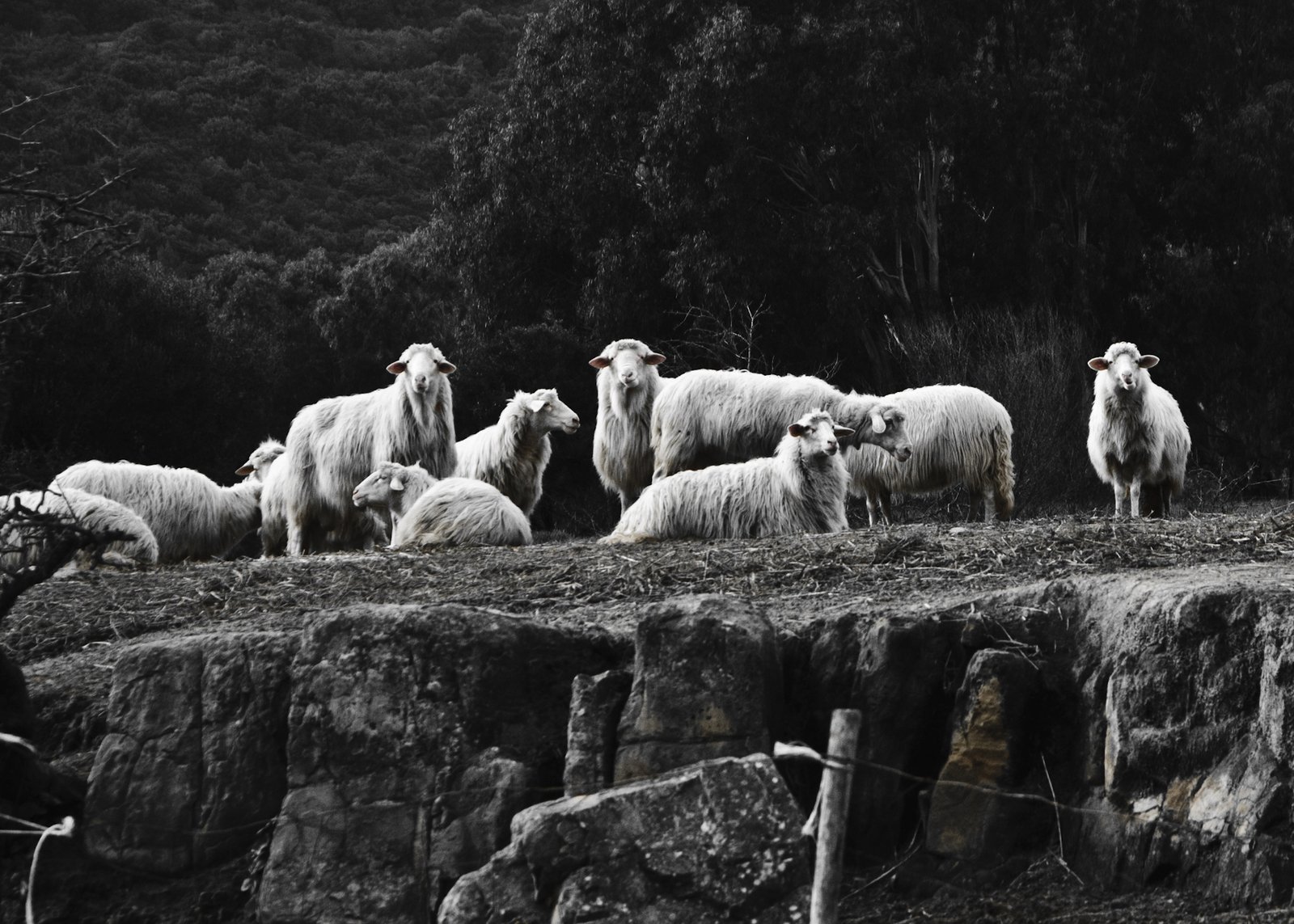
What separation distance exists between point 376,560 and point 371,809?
11.6 feet

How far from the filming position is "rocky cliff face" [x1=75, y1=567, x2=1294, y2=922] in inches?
202

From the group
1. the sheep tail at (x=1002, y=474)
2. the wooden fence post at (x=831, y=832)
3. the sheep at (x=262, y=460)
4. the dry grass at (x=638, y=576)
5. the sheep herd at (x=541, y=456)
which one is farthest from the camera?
the sheep at (x=262, y=460)

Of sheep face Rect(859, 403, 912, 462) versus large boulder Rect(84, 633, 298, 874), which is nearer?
large boulder Rect(84, 633, 298, 874)

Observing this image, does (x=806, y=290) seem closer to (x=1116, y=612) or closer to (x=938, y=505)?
(x=938, y=505)

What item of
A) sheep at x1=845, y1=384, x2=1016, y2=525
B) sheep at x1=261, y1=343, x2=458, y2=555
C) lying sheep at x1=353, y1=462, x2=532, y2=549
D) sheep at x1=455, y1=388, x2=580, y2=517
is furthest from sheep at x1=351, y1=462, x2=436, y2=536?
sheep at x1=845, y1=384, x2=1016, y2=525

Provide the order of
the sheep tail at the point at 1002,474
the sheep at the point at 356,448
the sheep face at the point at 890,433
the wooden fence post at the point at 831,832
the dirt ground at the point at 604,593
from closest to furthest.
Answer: the wooden fence post at the point at 831,832
the dirt ground at the point at 604,593
the sheep face at the point at 890,433
the sheep at the point at 356,448
the sheep tail at the point at 1002,474

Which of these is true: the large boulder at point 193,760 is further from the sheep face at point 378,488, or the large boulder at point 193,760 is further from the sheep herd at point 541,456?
the sheep face at point 378,488

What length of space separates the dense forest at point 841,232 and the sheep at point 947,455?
4.67 metres

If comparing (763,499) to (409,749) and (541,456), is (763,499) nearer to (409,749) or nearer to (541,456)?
(541,456)

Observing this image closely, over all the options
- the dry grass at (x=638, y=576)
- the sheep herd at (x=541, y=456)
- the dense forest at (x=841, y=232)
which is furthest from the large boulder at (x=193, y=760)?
the dense forest at (x=841, y=232)

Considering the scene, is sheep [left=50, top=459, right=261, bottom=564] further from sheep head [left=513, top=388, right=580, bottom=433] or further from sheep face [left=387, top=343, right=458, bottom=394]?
sheep head [left=513, top=388, right=580, bottom=433]

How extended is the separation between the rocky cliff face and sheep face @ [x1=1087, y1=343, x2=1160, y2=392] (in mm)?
6343

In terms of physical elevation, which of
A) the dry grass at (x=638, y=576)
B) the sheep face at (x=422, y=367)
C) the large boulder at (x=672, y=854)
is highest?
the sheep face at (x=422, y=367)

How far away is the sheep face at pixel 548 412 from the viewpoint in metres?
13.6
